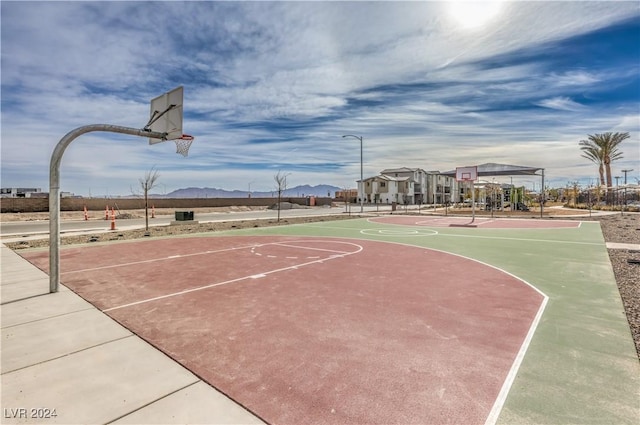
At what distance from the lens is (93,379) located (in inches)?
144

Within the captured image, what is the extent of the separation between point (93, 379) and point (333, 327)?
307cm

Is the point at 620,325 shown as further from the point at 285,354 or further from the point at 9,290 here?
the point at 9,290

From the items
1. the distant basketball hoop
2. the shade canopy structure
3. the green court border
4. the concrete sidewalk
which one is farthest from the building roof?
the concrete sidewalk

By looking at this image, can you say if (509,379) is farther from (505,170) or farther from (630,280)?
(505,170)

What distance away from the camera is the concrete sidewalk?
3.06 meters

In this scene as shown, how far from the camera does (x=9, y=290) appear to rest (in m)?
7.12

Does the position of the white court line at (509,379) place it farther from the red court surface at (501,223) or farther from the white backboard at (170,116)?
the red court surface at (501,223)

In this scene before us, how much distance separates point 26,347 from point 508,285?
8.73 metres

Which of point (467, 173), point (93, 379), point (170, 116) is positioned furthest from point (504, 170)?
point (93, 379)

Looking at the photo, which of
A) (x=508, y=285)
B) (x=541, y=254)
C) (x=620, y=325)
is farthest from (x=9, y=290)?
(x=541, y=254)

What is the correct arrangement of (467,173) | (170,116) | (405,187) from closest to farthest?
1. (170,116)
2. (467,173)
3. (405,187)

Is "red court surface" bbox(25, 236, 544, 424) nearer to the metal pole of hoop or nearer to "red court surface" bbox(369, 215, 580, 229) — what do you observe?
the metal pole of hoop

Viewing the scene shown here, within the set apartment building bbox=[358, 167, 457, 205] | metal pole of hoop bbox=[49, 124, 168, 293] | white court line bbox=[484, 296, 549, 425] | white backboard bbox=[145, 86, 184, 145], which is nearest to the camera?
white court line bbox=[484, 296, 549, 425]

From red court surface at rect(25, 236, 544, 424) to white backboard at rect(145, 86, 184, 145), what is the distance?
12.6ft
